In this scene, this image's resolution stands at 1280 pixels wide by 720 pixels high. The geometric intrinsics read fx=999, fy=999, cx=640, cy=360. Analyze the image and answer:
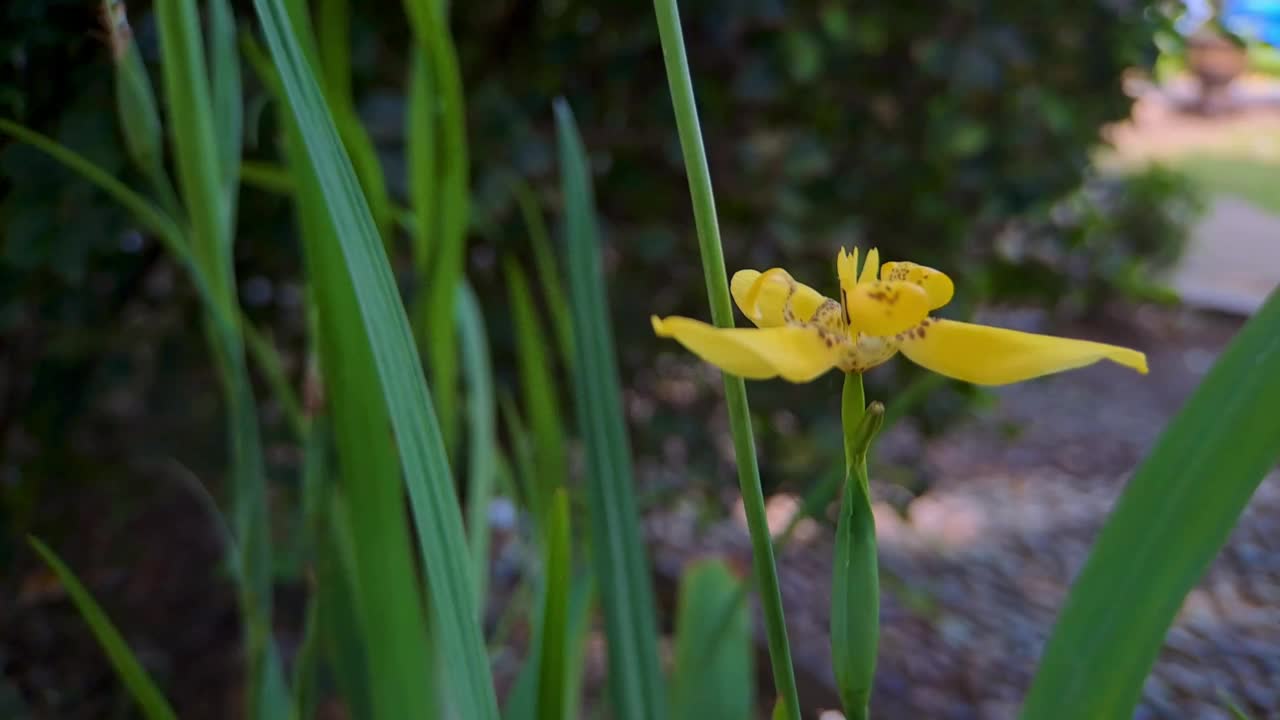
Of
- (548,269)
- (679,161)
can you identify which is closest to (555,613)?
(548,269)

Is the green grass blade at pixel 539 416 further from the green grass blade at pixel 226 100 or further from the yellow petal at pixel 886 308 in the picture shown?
the yellow petal at pixel 886 308

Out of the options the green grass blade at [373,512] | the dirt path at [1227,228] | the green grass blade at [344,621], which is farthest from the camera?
the dirt path at [1227,228]

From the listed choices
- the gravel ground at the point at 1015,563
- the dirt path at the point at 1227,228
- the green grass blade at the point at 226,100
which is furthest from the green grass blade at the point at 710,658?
the dirt path at the point at 1227,228

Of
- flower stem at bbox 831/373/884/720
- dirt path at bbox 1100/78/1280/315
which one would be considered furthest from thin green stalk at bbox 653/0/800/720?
dirt path at bbox 1100/78/1280/315

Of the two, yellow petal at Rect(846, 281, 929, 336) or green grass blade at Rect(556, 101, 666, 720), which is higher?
yellow petal at Rect(846, 281, 929, 336)

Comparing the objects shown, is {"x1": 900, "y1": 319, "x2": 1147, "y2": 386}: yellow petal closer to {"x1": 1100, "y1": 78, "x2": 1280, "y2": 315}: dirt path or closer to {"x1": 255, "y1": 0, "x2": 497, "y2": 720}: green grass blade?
{"x1": 255, "y1": 0, "x2": 497, "y2": 720}: green grass blade

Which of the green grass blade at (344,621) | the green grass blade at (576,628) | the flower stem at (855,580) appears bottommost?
the green grass blade at (344,621)
